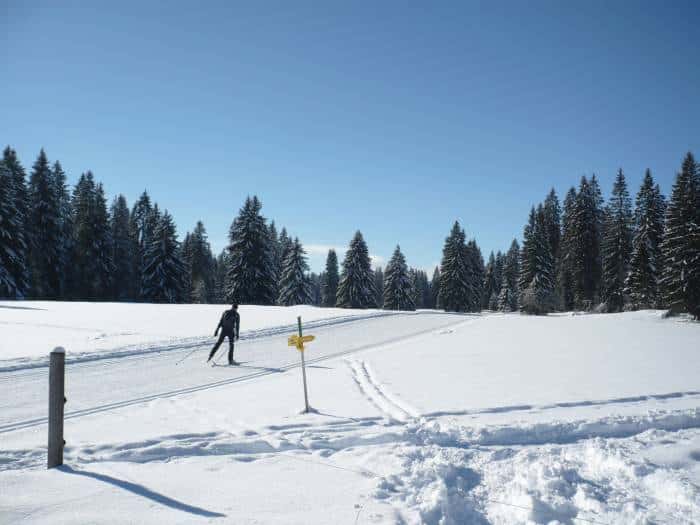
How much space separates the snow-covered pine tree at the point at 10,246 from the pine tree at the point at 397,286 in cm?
4005

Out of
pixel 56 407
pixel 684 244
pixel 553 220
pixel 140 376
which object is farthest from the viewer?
pixel 553 220

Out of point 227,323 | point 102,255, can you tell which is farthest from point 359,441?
point 102,255

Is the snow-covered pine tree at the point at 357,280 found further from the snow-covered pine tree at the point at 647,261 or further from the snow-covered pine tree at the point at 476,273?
the snow-covered pine tree at the point at 647,261

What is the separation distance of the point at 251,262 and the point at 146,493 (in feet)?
140

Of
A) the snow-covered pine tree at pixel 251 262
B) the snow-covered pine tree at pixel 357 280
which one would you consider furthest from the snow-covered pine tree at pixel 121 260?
the snow-covered pine tree at pixel 357 280

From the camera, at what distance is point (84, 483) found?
4395mm

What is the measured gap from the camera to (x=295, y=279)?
171 ft

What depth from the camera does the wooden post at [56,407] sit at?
4.71 meters

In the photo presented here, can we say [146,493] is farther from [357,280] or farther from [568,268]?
[568,268]

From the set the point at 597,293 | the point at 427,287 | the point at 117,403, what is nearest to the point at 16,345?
the point at 117,403

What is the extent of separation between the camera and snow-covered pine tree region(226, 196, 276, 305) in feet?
150

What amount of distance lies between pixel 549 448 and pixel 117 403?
24.7 ft

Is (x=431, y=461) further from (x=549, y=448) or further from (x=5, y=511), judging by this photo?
(x=5, y=511)

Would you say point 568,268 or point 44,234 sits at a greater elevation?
point 44,234
